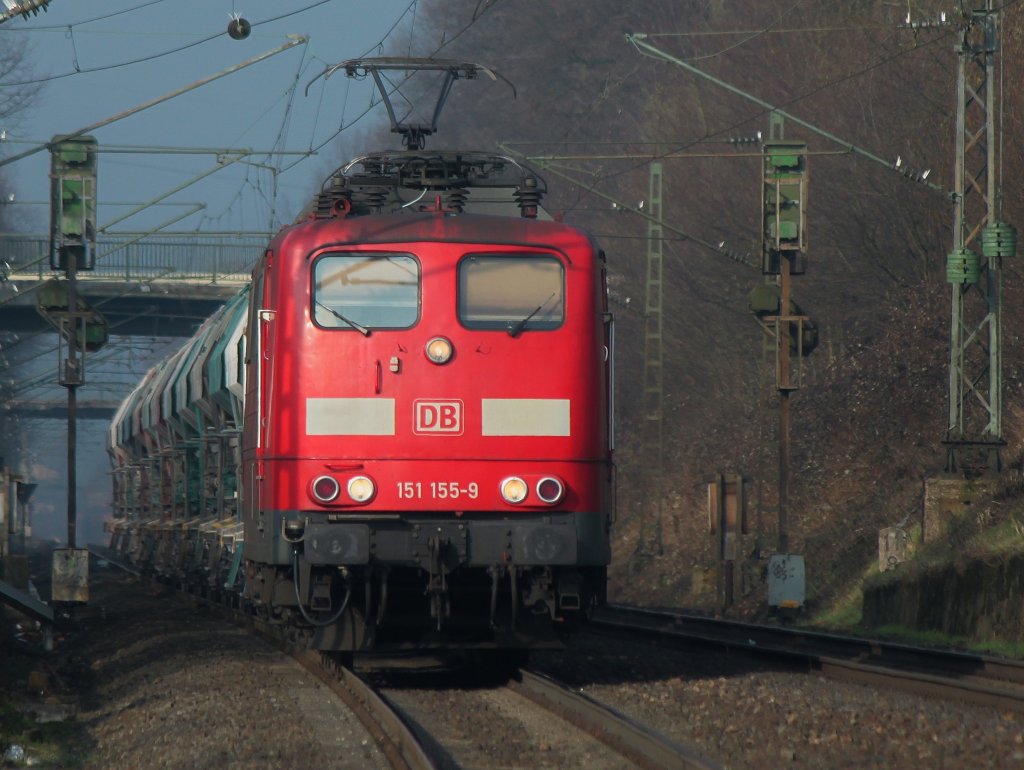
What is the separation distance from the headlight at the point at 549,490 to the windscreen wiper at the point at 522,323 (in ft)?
3.40

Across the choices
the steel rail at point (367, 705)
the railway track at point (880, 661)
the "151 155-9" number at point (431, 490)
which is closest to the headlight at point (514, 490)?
the "151 155-9" number at point (431, 490)

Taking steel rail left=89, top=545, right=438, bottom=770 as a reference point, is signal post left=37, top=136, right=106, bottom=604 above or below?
above

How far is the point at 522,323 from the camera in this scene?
453 inches

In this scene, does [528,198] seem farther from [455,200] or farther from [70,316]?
[70,316]

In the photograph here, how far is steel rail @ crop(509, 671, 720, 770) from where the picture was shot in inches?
322

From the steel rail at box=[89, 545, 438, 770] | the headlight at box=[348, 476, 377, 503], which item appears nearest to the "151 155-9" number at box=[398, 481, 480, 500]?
the headlight at box=[348, 476, 377, 503]

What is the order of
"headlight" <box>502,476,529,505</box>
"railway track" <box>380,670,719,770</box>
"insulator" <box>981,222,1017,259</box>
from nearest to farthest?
"railway track" <box>380,670,719,770</box> → "headlight" <box>502,476,529,505</box> → "insulator" <box>981,222,1017,259</box>

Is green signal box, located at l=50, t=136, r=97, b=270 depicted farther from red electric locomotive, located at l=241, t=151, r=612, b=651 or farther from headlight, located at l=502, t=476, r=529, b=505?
headlight, located at l=502, t=476, r=529, b=505

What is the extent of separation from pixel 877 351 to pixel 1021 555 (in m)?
16.0

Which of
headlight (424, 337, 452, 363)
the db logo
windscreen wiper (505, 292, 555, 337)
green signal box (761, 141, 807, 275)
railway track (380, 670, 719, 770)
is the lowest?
railway track (380, 670, 719, 770)

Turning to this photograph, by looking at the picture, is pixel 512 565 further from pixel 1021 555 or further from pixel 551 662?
pixel 1021 555

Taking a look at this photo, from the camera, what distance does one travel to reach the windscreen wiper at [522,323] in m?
11.5

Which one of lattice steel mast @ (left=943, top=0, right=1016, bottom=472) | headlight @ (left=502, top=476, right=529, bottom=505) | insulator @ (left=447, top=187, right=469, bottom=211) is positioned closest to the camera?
headlight @ (left=502, top=476, right=529, bottom=505)

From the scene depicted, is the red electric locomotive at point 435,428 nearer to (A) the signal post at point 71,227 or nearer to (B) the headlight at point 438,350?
(B) the headlight at point 438,350
